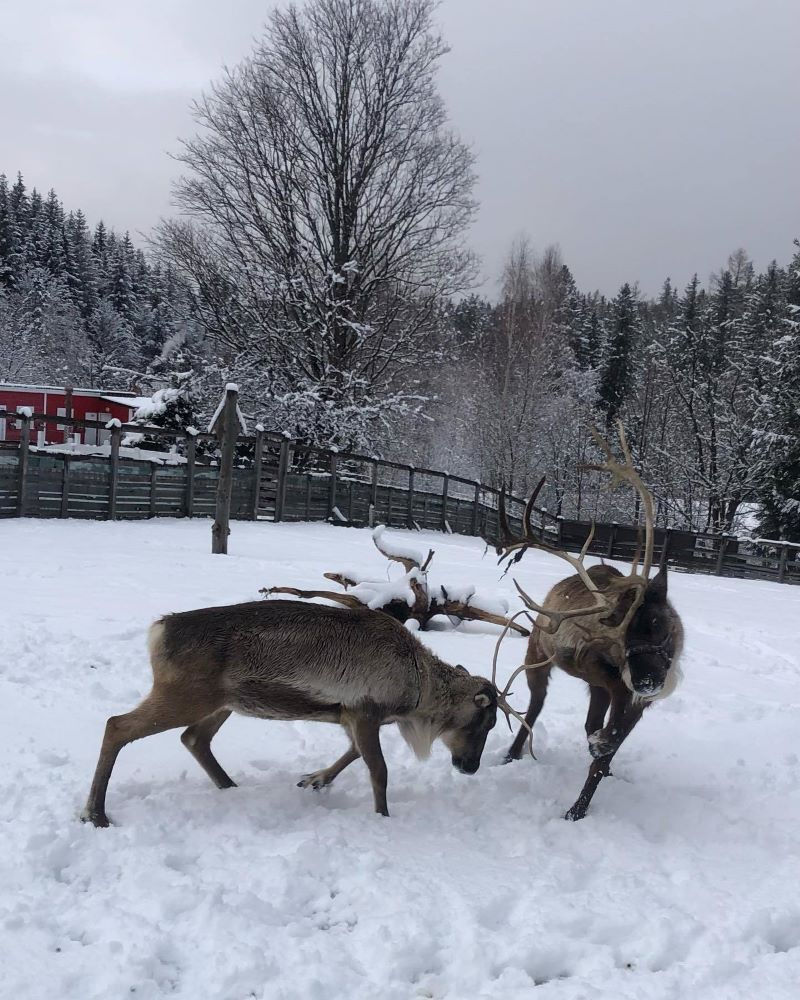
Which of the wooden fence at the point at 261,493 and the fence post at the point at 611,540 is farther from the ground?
the wooden fence at the point at 261,493

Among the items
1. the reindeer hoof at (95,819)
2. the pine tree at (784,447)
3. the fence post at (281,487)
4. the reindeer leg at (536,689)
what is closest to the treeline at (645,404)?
the pine tree at (784,447)

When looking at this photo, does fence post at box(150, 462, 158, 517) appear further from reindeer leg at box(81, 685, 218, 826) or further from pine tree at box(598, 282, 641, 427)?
pine tree at box(598, 282, 641, 427)

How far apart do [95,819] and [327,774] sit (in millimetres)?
1308

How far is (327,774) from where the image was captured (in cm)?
438

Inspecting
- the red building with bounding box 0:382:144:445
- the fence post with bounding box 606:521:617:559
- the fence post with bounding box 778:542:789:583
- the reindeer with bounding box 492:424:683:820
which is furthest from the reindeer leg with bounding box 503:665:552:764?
the red building with bounding box 0:382:144:445

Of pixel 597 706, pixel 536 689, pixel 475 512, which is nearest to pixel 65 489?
pixel 536 689

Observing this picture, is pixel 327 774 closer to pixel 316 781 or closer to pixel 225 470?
pixel 316 781

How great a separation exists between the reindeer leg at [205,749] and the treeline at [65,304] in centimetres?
5402

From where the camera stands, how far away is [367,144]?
2464 cm

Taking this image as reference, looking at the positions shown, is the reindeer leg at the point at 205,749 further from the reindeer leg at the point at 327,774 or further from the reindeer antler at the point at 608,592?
the reindeer antler at the point at 608,592

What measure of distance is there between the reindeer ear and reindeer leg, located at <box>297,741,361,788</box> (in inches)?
77.2

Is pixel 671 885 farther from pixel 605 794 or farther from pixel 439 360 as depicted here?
pixel 439 360

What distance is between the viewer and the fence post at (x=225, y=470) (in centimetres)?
1294

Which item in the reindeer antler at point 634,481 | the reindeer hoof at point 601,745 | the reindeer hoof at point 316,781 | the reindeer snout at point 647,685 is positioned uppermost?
the reindeer antler at point 634,481
